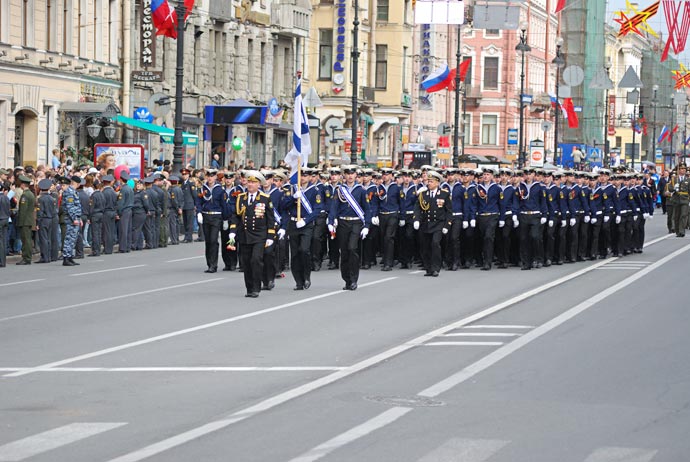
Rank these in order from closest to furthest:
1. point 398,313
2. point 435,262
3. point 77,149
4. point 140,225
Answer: point 398,313
point 435,262
point 140,225
point 77,149

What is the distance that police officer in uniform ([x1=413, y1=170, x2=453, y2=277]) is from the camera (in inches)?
1058

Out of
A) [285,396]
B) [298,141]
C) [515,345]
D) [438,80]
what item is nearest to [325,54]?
[438,80]

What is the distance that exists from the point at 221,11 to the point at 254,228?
1400 inches

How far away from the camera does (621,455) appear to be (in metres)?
9.76

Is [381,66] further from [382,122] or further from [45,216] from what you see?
[45,216]

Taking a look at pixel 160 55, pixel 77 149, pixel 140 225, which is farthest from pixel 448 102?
pixel 140 225

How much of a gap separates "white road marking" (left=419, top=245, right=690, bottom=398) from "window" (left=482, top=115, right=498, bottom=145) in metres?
90.8

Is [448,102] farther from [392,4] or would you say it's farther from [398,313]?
[398,313]

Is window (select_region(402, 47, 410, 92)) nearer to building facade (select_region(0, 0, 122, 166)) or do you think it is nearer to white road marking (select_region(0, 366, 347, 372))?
building facade (select_region(0, 0, 122, 166))

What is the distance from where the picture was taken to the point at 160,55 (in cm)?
4894

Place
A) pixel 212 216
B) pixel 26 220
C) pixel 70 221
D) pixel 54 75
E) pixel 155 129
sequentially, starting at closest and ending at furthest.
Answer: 1. pixel 212 216
2. pixel 26 220
3. pixel 70 221
4. pixel 54 75
5. pixel 155 129

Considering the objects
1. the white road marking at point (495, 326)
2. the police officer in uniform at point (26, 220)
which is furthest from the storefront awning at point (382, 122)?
the white road marking at point (495, 326)

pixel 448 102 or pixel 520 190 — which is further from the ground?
pixel 448 102

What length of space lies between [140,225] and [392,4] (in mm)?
47074
